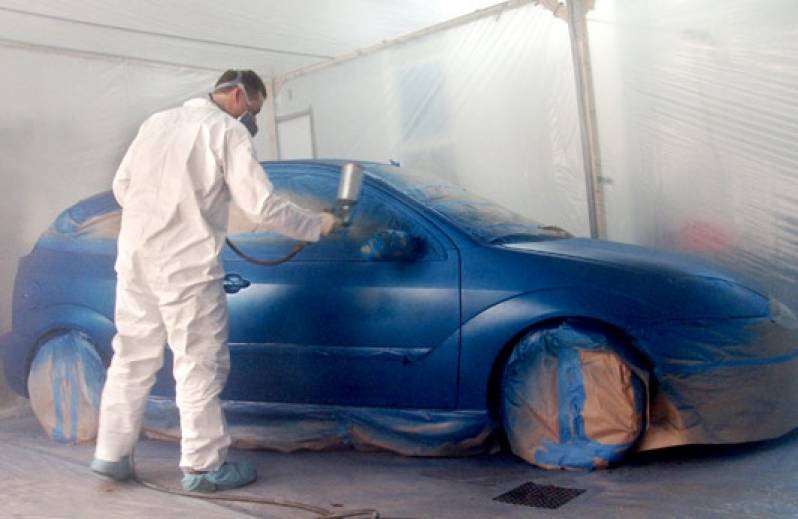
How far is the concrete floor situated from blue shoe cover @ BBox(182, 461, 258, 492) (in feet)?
0.16

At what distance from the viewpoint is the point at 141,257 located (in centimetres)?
305

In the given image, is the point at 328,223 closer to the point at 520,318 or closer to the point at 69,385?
the point at 520,318

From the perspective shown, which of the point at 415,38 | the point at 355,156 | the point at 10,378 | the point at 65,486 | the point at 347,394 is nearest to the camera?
the point at 65,486

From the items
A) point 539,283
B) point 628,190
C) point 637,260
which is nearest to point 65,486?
point 539,283

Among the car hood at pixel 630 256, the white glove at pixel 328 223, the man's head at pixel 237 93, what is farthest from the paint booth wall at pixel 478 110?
the man's head at pixel 237 93

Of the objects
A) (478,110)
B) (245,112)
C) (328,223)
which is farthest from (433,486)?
(478,110)

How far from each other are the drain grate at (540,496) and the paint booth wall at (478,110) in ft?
7.22

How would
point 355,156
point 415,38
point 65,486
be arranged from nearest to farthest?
point 65,486
point 415,38
point 355,156

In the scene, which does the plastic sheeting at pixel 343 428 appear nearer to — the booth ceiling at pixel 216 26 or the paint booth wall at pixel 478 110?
the paint booth wall at pixel 478 110

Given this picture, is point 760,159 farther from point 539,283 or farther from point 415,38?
point 415,38

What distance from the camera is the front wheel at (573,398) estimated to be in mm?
3047

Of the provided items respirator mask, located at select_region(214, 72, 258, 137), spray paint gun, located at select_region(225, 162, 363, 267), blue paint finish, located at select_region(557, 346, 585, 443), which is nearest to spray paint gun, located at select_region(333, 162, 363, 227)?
spray paint gun, located at select_region(225, 162, 363, 267)

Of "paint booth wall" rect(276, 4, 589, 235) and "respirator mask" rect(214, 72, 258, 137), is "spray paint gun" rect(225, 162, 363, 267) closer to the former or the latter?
"respirator mask" rect(214, 72, 258, 137)

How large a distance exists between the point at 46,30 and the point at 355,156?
227 centimetres
